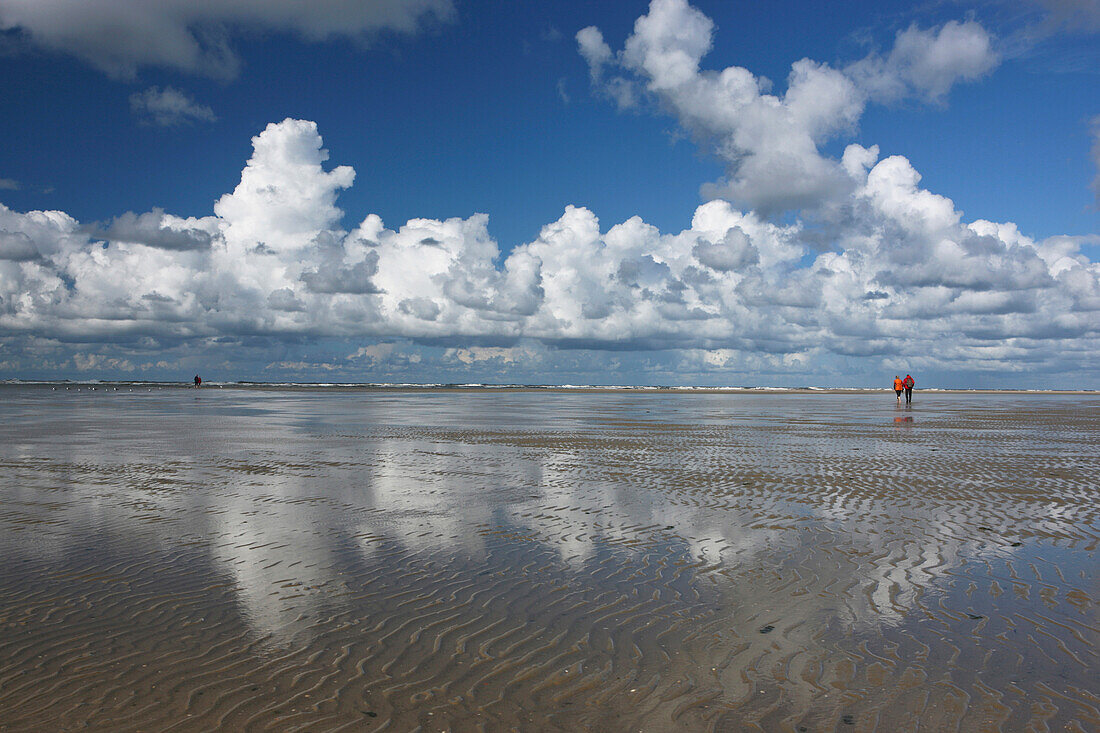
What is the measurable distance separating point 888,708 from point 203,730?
468 centimetres

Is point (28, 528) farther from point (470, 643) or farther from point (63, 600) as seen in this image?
point (470, 643)

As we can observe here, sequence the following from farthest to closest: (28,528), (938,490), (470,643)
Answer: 1. (938,490)
2. (28,528)
3. (470,643)

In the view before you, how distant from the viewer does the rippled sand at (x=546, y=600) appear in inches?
190

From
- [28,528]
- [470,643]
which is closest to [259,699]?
[470,643]

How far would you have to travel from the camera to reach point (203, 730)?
4.47m

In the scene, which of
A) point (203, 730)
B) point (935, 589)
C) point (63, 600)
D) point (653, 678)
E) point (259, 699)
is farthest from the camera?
point (935, 589)

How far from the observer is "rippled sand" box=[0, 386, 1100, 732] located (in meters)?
4.82

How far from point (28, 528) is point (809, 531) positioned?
1168cm

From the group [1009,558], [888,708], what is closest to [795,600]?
[888,708]

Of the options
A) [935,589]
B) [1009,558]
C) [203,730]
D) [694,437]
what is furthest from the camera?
[694,437]

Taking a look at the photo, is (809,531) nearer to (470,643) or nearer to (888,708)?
(888,708)

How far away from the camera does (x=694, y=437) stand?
25375mm

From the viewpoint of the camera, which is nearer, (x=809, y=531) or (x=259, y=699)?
(x=259, y=699)

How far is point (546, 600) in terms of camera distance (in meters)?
7.08
